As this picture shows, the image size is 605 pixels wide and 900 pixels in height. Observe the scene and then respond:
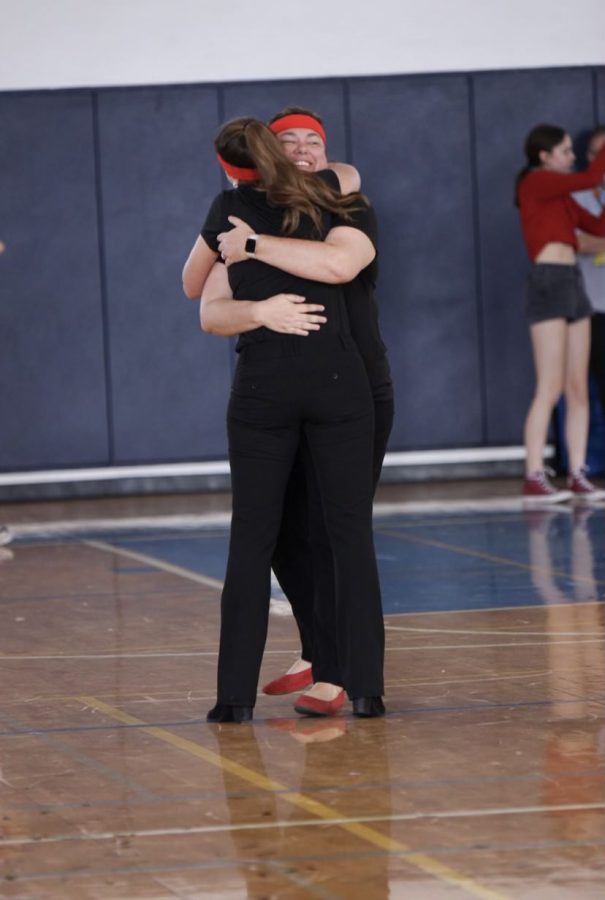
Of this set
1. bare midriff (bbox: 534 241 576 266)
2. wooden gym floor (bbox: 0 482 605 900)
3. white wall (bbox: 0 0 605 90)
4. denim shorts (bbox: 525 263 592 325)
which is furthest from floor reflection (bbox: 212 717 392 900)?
white wall (bbox: 0 0 605 90)

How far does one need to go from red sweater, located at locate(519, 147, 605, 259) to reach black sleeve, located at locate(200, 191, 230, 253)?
526 cm

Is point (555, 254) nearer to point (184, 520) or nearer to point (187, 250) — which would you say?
point (184, 520)

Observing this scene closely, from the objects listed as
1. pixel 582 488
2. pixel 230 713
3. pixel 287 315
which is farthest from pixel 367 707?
pixel 582 488

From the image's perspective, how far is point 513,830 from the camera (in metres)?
3.15

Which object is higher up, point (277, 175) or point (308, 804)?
point (277, 175)

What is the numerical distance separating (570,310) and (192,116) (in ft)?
9.80

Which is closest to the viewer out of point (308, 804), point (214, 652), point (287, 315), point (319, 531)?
point (308, 804)

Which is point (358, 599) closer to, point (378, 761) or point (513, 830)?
point (378, 761)

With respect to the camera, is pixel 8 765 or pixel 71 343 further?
pixel 71 343

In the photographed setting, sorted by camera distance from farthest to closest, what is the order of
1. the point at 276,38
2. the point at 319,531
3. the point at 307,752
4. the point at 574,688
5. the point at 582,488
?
the point at 276,38 → the point at 582,488 → the point at 574,688 → the point at 319,531 → the point at 307,752

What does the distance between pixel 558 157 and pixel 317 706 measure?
18.6 feet

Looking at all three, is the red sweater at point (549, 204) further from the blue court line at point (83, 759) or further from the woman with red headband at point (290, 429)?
the blue court line at point (83, 759)

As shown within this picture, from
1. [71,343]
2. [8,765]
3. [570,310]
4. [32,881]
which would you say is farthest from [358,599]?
[71,343]

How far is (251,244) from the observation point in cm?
416
